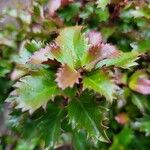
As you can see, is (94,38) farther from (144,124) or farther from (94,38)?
(144,124)

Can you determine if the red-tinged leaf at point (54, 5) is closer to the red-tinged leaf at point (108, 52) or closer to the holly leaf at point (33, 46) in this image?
the holly leaf at point (33, 46)

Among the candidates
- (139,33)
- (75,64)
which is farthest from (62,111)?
(139,33)

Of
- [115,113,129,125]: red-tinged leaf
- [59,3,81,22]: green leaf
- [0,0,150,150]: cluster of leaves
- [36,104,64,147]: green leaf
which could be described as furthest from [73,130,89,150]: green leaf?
[59,3,81,22]: green leaf

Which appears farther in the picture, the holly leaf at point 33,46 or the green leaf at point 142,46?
the green leaf at point 142,46

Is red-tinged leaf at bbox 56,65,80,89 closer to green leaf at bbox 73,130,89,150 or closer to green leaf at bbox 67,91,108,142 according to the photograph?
green leaf at bbox 67,91,108,142

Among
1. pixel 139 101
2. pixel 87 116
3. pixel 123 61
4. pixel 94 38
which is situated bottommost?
pixel 139 101

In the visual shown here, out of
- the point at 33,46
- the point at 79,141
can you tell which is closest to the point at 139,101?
the point at 79,141

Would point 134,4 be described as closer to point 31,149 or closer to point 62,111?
point 62,111

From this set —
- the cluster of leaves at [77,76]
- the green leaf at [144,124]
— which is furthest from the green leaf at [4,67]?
the green leaf at [144,124]
